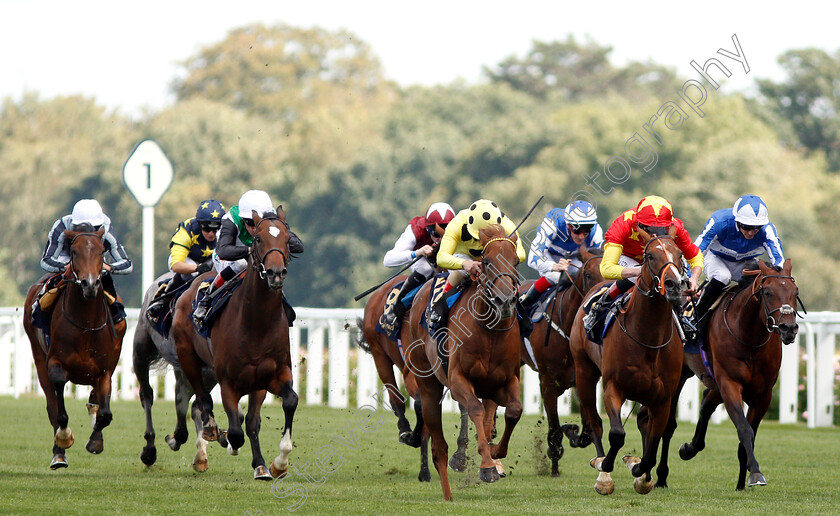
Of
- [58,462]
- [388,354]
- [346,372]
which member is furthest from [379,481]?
[346,372]

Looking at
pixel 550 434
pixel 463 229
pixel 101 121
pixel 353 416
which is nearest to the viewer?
pixel 463 229

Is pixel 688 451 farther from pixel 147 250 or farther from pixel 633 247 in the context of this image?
pixel 147 250

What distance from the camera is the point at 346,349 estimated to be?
16.2 meters

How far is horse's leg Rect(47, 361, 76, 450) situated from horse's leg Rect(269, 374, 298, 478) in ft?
5.94

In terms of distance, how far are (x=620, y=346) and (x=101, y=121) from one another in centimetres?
4011

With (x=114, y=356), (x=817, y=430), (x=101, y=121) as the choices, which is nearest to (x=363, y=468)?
(x=114, y=356)

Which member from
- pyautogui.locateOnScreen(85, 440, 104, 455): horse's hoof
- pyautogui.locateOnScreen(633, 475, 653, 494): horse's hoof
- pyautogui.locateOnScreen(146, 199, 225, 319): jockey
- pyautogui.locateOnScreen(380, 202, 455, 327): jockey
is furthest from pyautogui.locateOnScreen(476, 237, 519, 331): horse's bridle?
pyautogui.locateOnScreen(85, 440, 104, 455): horse's hoof

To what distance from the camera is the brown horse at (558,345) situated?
997cm

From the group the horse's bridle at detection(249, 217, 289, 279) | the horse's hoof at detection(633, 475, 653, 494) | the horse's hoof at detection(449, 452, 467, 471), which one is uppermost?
the horse's bridle at detection(249, 217, 289, 279)

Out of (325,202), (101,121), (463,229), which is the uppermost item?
(101,121)

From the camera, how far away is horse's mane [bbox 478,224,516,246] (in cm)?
786

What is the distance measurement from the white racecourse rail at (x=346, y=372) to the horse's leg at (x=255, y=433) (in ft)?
8.33

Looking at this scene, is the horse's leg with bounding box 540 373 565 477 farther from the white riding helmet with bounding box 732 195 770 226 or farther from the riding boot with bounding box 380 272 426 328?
the white riding helmet with bounding box 732 195 770 226

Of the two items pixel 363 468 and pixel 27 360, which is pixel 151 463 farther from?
pixel 27 360
